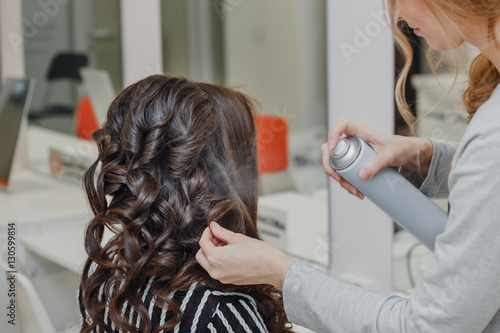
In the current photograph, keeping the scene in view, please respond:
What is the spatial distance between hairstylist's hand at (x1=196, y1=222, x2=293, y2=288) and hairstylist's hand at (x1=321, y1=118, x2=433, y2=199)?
144 millimetres

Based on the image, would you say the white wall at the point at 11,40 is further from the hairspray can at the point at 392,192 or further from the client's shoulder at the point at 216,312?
the hairspray can at the point at 392,192

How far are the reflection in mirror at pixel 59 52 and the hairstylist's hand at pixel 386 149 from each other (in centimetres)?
184

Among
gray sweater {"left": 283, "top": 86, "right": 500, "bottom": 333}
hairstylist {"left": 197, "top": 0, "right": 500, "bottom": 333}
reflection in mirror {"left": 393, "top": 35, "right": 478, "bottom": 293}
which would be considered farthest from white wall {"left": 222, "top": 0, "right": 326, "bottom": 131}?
gray sweater {"left": 283, "top": 86, "right": 500, "bottom": 333}

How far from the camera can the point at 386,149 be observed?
2.74 feet

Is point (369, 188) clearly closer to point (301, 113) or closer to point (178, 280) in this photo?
point (178, 280)

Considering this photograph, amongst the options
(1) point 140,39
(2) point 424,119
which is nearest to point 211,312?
(2) point 424,119

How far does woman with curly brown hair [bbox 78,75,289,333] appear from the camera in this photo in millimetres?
878

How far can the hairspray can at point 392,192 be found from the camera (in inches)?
29.5

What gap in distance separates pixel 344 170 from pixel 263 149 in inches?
40.8

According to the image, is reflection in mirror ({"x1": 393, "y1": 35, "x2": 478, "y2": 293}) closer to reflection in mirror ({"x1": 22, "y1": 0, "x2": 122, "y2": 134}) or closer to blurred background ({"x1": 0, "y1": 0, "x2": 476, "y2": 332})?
blurred background ({"x1": 0, "y1": 0, "x2": 476, "y2": 332})

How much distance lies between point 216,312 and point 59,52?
2155mm

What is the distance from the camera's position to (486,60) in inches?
30.8

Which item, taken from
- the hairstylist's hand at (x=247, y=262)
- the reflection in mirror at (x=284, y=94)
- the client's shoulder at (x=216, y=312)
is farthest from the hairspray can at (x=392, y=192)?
the reflection in mirror at (x=284, y=94)

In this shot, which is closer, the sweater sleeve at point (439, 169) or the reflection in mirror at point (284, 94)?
the sweater sleeve at point (439, 169)
